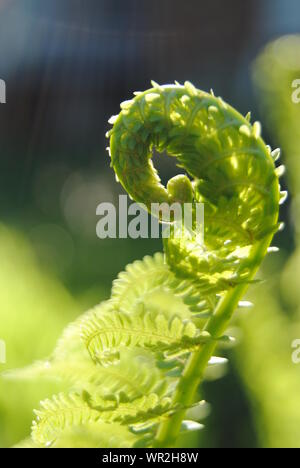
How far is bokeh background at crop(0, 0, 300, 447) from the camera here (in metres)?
1.63

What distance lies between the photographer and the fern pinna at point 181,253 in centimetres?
68

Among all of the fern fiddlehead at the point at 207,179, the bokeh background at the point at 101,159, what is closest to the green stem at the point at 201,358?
the fern fiddlehead at the point at 207,179

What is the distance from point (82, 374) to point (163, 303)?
31 cm

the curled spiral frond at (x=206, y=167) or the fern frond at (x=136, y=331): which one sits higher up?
the curled spiral frond at (x=206, y=167)

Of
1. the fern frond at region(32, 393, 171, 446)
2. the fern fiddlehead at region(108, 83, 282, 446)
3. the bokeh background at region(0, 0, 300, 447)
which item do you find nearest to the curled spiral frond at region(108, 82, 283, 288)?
the fern fiddlehead at region(108, 83, 282, 446)

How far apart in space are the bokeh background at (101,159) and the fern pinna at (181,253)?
27.7 inches

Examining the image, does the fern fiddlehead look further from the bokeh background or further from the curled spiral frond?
the bokeh background

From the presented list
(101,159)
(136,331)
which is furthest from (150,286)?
(101,159)

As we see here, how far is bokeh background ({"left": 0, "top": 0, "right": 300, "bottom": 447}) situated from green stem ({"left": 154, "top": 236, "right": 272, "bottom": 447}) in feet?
2.36

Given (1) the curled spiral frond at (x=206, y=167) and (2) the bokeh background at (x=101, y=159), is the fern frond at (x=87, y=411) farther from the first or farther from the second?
(2) the bokeh background at (x=101, y=159)

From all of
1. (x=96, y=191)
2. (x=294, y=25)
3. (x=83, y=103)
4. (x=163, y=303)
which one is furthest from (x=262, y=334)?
(x=294, y=25)

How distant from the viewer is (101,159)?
5.48 meters
